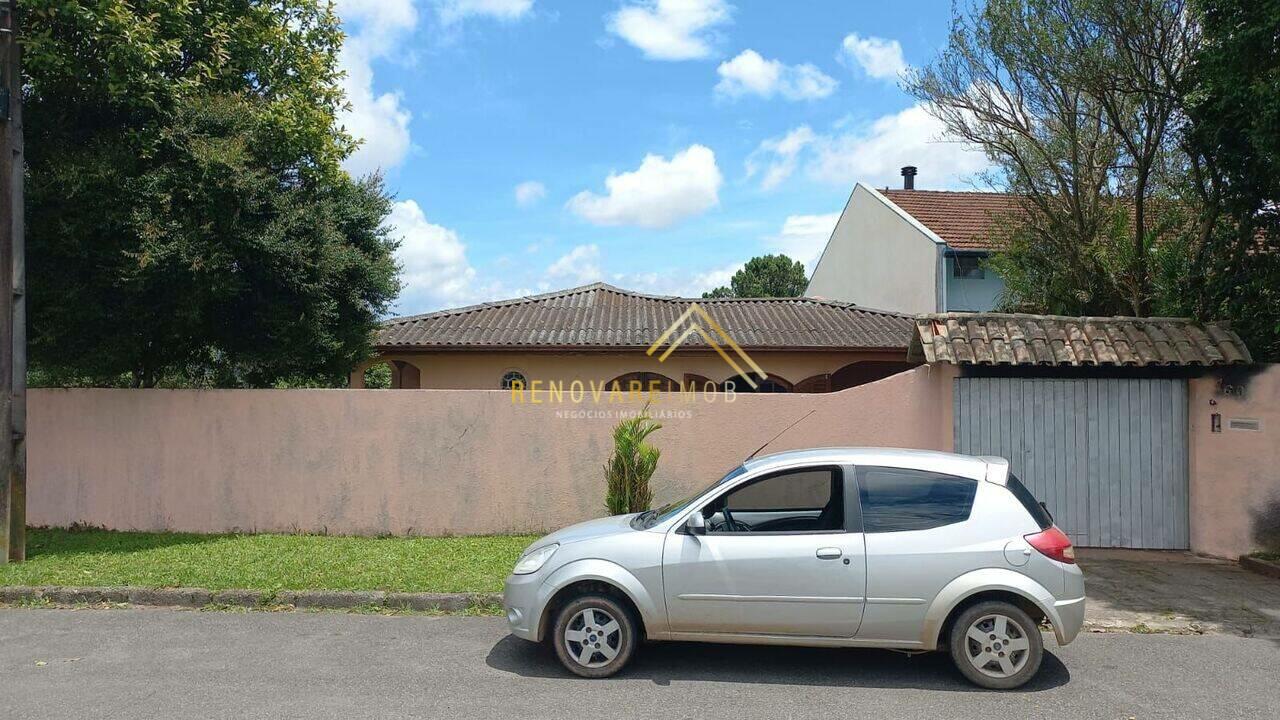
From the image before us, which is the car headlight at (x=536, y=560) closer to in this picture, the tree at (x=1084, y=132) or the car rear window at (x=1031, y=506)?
the car rear window at (x=1031, y=506)

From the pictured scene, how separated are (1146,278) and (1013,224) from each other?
2444mm

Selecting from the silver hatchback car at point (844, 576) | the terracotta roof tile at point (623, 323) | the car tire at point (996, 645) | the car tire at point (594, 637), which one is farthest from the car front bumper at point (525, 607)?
the terracotta roof tile at point (623, 323)

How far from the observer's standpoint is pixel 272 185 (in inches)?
370

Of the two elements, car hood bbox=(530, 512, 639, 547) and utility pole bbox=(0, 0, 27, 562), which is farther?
utility pole bbox=(0, 0, 27, 562)

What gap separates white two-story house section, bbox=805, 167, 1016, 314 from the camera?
786 inches

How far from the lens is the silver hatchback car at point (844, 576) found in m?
5.16

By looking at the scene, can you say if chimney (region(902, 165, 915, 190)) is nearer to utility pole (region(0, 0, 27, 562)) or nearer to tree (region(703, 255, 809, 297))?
tree (region(703, 255, 809, 297))

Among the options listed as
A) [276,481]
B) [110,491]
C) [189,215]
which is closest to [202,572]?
[276,481]

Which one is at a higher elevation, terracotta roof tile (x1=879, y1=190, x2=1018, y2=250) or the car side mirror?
terracotta roof tile (x1=879, y1=190, x2=1018, y2=250)

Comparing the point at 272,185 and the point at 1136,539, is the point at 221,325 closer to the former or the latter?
the point at 272,185

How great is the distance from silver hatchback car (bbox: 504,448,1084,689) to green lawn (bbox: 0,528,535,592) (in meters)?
2.01

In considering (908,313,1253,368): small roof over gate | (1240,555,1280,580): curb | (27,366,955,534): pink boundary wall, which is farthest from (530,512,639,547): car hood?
(1240,555,1280,580): curb

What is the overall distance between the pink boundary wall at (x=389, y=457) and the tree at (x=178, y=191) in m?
0.99

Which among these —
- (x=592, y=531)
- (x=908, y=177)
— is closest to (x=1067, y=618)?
(x=592, y=531)
